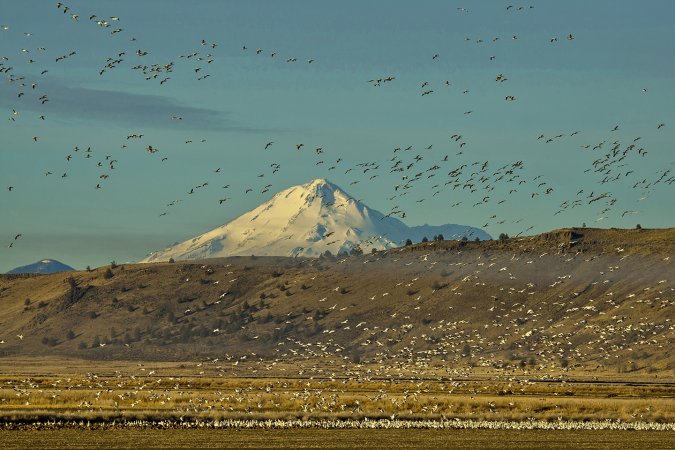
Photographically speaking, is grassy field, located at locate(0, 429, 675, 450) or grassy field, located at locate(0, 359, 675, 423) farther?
grassy field, located at locate(0, 359, 675, 423)

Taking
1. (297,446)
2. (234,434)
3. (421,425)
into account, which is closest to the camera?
(297,446)

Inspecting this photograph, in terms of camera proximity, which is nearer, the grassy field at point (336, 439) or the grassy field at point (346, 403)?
the grassy field at point (336, 439)

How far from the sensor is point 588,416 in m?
84.6

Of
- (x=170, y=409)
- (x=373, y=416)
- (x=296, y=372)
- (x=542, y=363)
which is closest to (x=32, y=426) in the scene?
(x=170, y=409)

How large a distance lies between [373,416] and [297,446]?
1902 centimetres

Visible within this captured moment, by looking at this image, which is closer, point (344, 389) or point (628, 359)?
point (344, 389)

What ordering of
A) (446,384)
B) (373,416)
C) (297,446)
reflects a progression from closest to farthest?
1. (297,446)
2. (373,416)
3. (446,384)

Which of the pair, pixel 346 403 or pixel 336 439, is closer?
pixel 336 439

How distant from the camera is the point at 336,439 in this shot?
Answer: 67125 millimetres

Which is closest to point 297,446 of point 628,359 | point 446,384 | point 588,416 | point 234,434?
point 234,434

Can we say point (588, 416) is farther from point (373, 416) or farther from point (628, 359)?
point (628, 359)

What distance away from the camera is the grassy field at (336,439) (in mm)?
63062

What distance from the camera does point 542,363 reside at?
190 meters

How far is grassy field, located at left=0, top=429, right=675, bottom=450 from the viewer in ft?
207
